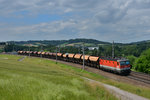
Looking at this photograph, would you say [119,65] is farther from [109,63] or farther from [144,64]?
[144,64]

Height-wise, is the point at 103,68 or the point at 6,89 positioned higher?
the point at 6,89

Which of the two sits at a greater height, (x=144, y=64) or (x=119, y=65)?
(x=119, y=65)

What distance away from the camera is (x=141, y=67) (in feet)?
166

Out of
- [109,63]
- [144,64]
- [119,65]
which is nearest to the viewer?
[119,65]

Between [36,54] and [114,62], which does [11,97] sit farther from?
[36,54]

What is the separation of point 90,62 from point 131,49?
94750 millimetres

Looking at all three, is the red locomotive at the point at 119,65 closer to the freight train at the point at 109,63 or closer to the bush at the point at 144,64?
the freight train at the point at 109,63

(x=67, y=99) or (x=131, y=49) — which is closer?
(x=67, y=99)

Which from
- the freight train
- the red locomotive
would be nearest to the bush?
the freight train

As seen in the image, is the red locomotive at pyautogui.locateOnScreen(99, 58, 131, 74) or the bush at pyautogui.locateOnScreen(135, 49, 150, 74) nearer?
the red locomotive at pyautogui.locateOnScreen(99, 58, 131, 74)

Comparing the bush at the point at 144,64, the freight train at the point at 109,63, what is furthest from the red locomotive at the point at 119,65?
the bush at the point at 144,64

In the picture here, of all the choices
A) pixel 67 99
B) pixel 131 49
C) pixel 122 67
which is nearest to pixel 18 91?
pixel 67 99

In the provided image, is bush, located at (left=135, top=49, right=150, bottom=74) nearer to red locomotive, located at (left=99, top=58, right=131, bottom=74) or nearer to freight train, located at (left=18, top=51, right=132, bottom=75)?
freight train, located at (left=18, top=51, right=132, bottom=75)

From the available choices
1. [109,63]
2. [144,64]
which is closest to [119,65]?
[109,63]
